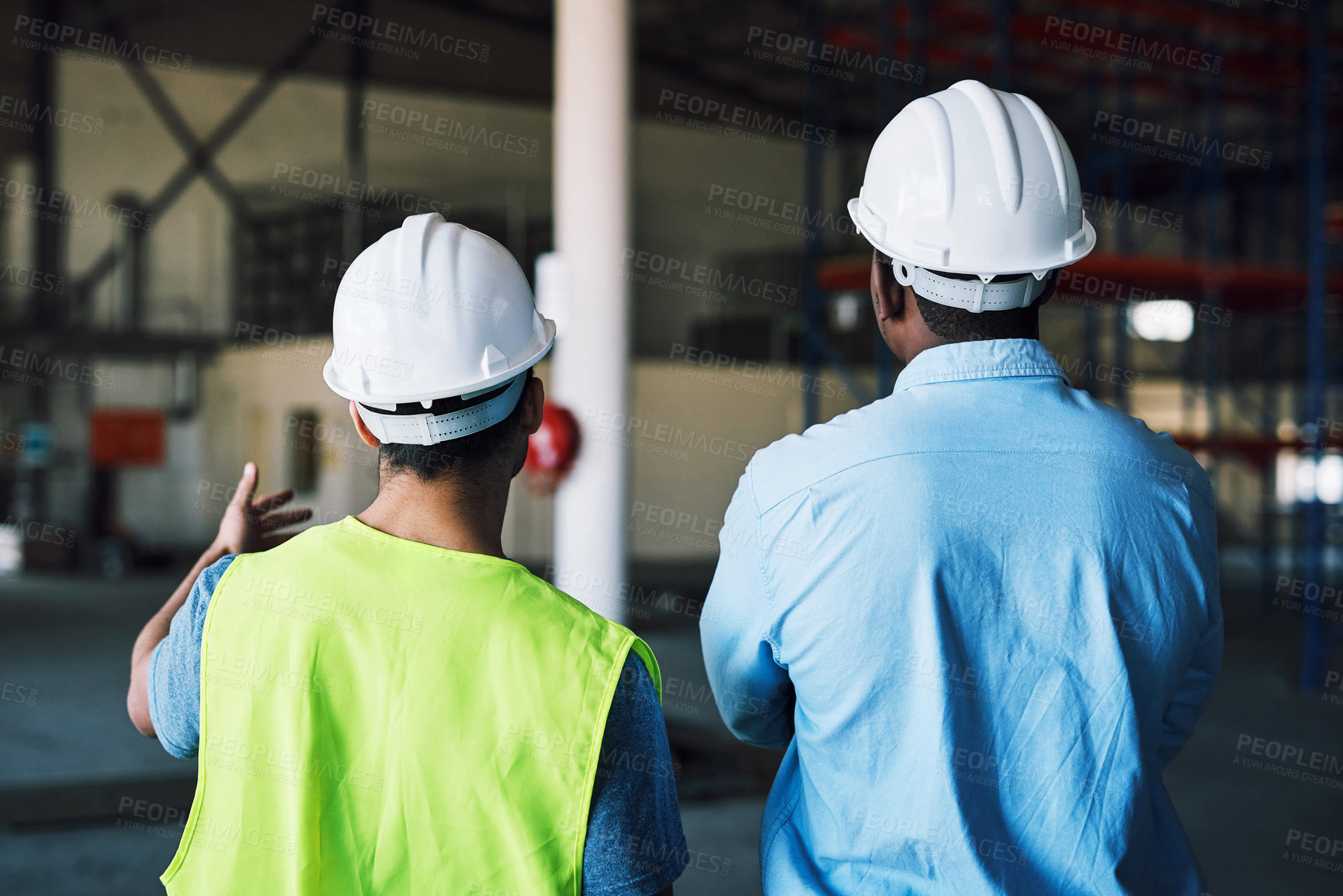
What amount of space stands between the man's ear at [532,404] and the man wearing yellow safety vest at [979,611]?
1.17ft

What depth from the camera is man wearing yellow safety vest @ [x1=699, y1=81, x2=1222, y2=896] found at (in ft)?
4.91

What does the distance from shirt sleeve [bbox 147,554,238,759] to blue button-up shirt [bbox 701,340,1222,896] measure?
775 millimetres

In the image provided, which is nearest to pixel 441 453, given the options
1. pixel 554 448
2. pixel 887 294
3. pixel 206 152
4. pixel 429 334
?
pixel 429 334

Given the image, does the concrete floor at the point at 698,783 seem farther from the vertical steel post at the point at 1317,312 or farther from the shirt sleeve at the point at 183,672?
the shirt sleeve at the point at 183,672

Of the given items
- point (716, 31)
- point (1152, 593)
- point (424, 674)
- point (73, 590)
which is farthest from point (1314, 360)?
point (73, 590)

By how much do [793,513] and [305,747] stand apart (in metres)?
0.72

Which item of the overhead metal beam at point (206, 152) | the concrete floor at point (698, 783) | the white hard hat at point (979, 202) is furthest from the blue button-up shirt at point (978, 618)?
the overhead metal beam at point (206, 152)

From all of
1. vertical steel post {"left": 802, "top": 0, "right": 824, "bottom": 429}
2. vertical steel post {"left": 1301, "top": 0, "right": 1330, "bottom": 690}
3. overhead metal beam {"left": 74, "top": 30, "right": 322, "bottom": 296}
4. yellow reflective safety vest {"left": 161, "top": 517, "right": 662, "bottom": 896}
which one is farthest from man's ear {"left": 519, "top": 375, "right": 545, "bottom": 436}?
overhead metal beam {"left": 74, "top": 30, "right": 322, "bottom": 296}

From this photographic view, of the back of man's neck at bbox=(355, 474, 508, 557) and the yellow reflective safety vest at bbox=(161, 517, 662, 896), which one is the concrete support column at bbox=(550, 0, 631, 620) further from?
the yellow reflective safety vest at bbox=(161, 517, 662, 896)

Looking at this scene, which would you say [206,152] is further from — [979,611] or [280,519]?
[979,611]

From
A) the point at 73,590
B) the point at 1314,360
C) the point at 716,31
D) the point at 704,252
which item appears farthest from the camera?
the point at 704,252

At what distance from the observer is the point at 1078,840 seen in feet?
4.99

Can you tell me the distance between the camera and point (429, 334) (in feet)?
5.32

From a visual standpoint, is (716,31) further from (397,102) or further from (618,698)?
(618,698)
